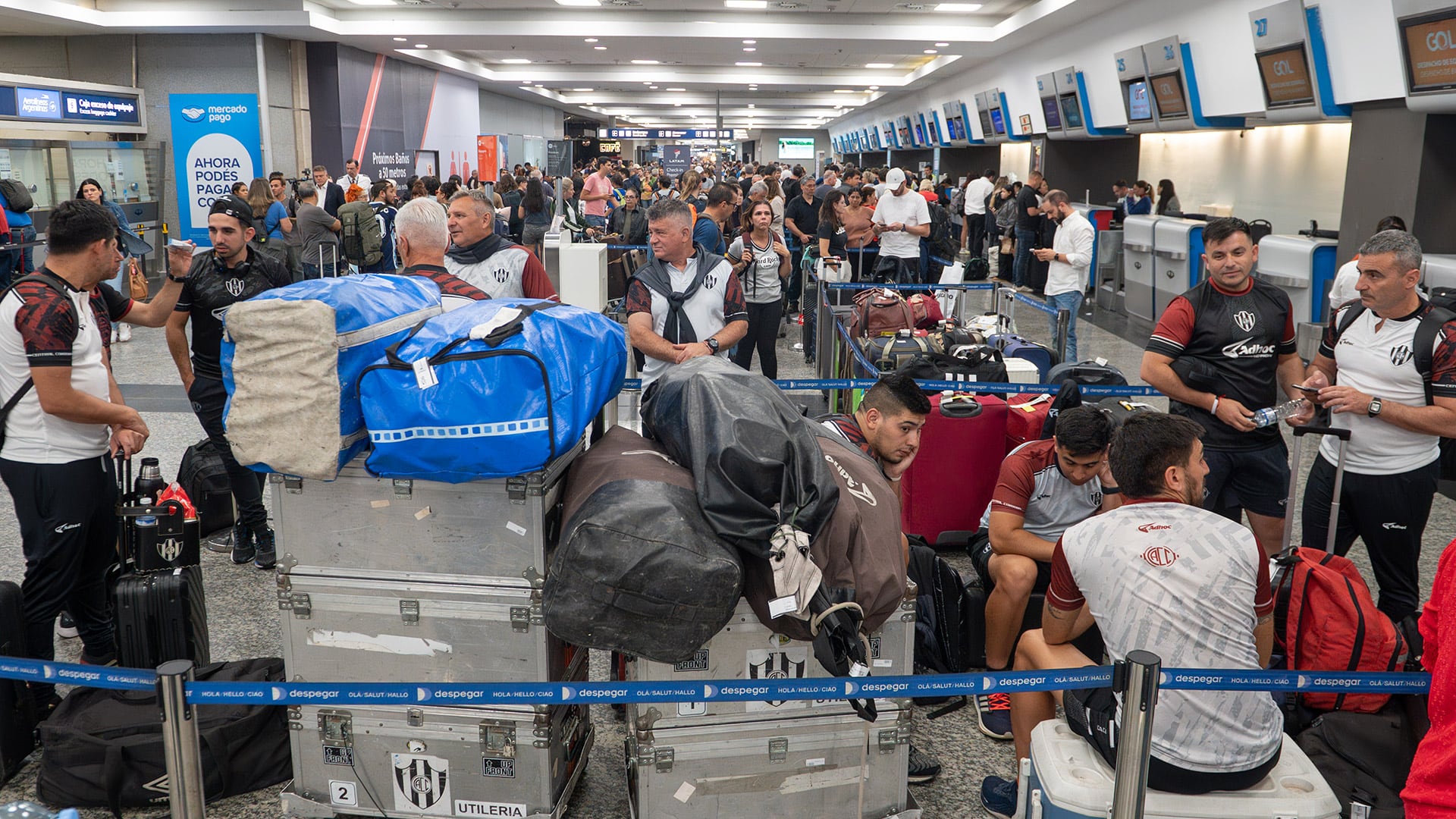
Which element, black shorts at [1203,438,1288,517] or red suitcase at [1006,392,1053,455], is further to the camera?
red suitcase at [1006,392,1053,455]

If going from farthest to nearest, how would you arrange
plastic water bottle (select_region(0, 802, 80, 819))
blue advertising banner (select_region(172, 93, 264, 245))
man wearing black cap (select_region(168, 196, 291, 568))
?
1. blue advertising banner (select_region(172, 93, 264, 245))
2. man wearing black cap (select_region(168, 196, 291, 568))
3. plastic water bottle (select_region(0, 802, 80, 819))

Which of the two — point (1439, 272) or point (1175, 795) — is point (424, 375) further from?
point (1439, 272)

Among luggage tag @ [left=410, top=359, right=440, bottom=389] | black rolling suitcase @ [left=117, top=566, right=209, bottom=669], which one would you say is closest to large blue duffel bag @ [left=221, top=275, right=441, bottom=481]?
luggage tag @ [left=410, top=359, right=440, bottom=389]

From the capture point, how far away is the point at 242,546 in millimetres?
4930

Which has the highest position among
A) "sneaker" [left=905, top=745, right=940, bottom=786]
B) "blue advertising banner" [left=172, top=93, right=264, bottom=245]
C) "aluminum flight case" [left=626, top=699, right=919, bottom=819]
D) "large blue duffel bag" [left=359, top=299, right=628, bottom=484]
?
"blue advertising banner" [left=172, top=93, right=264, bottom=245]

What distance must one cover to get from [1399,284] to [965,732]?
7.39 ft

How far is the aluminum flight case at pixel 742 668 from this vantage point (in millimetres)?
2580

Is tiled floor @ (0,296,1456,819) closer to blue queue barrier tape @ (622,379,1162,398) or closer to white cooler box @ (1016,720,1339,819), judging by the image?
white cooler box @ (1016,720,1339,819)

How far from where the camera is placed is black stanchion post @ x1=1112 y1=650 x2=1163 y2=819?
2.15m

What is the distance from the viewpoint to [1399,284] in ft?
12.1

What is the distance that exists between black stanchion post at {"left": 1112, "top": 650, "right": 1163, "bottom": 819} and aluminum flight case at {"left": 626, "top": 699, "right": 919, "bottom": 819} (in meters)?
0.64

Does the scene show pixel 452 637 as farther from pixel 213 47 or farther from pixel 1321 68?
pixel 213 47

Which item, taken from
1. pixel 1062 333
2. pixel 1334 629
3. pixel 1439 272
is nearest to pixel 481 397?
pixel 1334 629

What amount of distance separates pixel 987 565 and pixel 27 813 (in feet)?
10.0
